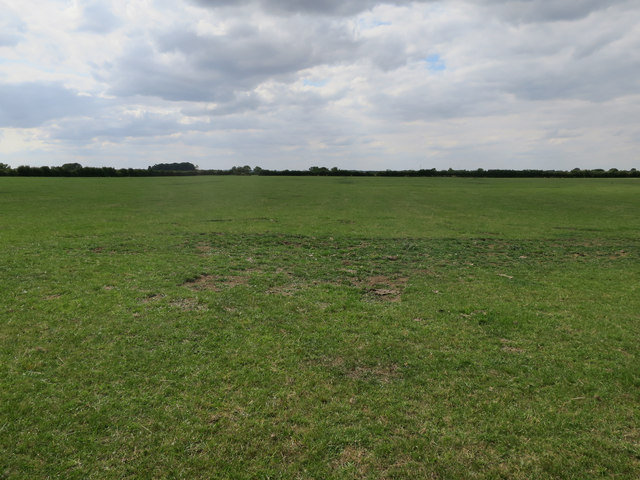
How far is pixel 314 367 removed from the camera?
732cm

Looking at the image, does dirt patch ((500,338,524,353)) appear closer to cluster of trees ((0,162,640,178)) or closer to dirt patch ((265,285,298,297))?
dirt patch ((265,285,298,297))

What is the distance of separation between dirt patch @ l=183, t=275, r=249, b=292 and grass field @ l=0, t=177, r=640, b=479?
123 millimetres

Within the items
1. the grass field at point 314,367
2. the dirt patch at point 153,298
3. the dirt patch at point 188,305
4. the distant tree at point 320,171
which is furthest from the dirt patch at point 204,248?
the distant tree at point 320,171

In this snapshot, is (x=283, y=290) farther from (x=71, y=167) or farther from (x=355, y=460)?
(x=71, y=167)

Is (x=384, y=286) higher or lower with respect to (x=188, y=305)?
lower

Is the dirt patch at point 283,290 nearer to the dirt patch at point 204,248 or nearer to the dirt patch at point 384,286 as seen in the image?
the dirt patch at point 384,286

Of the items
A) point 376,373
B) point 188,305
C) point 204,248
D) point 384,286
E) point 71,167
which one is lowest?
point 376,373

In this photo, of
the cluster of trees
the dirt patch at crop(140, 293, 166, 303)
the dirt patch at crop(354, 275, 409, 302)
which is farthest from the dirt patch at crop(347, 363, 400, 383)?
the cluster of trees

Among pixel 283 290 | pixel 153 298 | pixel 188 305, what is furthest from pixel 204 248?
pixel 188 305

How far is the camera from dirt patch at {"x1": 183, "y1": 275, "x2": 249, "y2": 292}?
12.1 m

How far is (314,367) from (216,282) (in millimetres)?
6545

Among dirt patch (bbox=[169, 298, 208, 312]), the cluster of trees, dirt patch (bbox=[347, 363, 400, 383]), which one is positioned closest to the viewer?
dirt patch (bbox=[347, 363, 400, 383])

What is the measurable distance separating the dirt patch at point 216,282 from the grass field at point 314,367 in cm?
12

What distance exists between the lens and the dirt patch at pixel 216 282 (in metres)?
12.1
